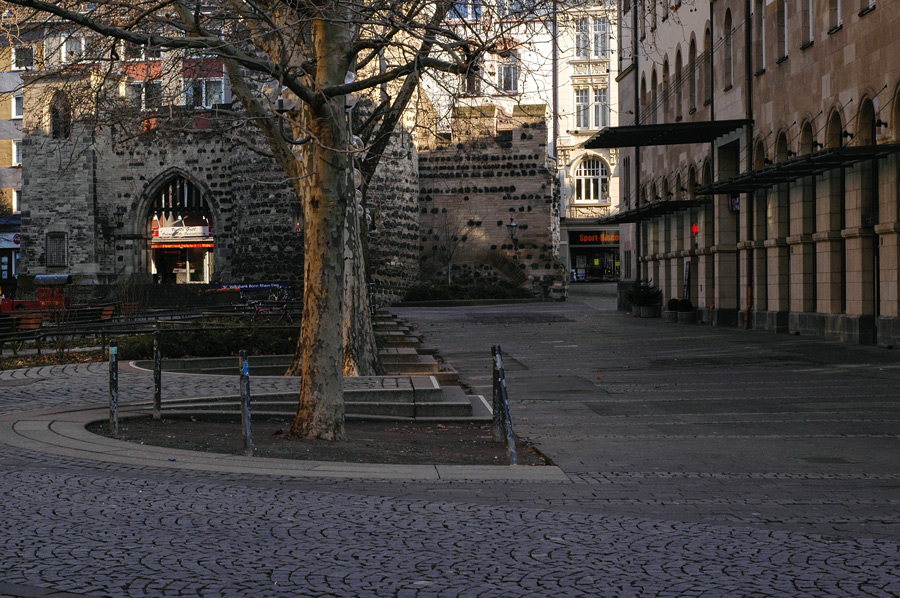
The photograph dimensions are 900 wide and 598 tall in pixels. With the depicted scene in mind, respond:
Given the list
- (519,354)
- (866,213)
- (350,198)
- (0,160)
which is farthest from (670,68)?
(0,160)

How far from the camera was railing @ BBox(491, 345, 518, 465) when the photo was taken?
927 centimetres

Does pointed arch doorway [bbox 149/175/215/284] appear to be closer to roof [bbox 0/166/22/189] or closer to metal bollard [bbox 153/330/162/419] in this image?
roof [bbox 0/166/22/189]

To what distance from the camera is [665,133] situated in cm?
3064

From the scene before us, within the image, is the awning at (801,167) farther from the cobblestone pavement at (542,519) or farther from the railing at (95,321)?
the railing at (95,321)

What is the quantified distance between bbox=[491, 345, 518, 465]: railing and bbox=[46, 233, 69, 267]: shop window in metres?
42.9

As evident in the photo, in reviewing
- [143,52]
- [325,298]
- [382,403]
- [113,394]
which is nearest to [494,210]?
[143,52]

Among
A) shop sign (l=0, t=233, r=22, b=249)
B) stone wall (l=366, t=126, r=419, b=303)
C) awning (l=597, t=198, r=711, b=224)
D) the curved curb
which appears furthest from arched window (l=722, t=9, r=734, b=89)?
shop sign (l=0, t=233, r=22, b=249)

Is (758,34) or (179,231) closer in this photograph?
(758,34)

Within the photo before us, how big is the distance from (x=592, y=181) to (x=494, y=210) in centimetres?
2780

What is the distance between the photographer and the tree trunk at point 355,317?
15.8 meters

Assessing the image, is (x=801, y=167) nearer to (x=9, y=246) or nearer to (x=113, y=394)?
(x=113, y=394)

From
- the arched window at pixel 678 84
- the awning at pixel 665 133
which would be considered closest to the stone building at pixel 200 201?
the arched window at pixel 678 84

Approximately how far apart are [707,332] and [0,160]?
49.3 m

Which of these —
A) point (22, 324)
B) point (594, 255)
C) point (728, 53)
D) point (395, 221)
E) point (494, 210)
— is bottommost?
point (22, 324)
